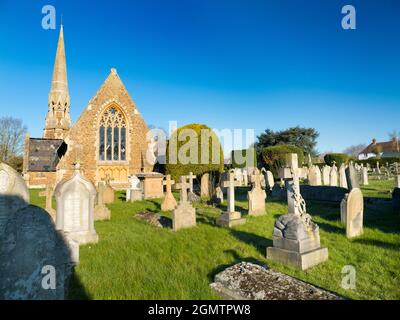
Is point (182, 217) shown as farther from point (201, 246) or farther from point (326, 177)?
point (326, 177)

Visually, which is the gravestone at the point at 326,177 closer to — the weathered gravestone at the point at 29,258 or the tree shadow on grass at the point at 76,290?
Answer: the tree shadow on grass at the point at 76,290

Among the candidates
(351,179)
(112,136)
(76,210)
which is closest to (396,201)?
(351,179)

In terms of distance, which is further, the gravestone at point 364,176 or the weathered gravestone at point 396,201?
the gravestone at point 364,176

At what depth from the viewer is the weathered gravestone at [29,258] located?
8.80 ft

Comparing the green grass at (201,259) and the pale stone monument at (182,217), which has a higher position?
the pale stone monument at (182,217)

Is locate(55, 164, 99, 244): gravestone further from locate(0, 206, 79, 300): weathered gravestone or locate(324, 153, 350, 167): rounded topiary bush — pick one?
locate(324, 153, 350, 167): rounded topiary bush

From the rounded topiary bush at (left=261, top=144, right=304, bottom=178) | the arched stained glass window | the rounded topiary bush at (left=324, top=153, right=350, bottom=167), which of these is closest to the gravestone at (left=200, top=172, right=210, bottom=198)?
the arched stained glass window

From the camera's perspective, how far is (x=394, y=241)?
19.7ft

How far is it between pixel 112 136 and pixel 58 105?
375 inches

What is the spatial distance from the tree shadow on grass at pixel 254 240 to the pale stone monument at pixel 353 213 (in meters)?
1.99

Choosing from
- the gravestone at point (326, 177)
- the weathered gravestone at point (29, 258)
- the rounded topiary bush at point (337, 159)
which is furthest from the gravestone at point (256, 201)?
the rounded topiary bush at point (337, 159)
